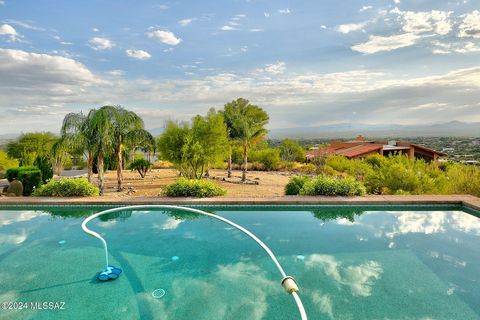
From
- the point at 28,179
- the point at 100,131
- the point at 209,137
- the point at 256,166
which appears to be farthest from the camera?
the point at 256,166

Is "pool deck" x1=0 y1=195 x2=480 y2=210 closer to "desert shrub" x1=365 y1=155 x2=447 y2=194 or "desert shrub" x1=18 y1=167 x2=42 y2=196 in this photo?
"desert shrub" x1=365 y1=155 x2=447 y2=194

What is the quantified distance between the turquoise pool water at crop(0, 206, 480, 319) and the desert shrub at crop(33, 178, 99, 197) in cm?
96

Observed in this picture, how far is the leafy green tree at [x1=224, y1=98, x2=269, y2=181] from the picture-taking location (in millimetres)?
19281

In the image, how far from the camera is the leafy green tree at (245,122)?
63.3ft

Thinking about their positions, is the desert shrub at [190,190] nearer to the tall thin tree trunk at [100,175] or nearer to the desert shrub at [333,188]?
the desert shrub at [333,188]

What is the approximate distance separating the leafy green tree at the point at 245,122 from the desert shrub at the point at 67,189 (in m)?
11.3

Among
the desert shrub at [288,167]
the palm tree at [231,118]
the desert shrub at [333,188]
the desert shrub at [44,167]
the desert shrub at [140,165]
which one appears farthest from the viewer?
the desert shrub at [288,167]

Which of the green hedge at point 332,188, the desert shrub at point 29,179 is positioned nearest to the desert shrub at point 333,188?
the green hedge at point 332,188

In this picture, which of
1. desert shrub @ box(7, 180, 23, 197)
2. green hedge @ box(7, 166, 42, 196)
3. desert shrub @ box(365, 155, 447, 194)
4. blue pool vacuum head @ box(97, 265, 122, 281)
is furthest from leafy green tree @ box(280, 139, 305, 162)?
blue pool vacuum head @ box(97, 265, 122, 281)

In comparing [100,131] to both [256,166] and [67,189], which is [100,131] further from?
[256,166]

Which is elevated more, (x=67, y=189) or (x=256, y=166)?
(x=67, y=189)

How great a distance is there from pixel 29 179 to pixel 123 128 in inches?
156

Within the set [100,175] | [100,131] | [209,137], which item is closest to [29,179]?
[100,175]

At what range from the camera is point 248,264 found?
5.04m
